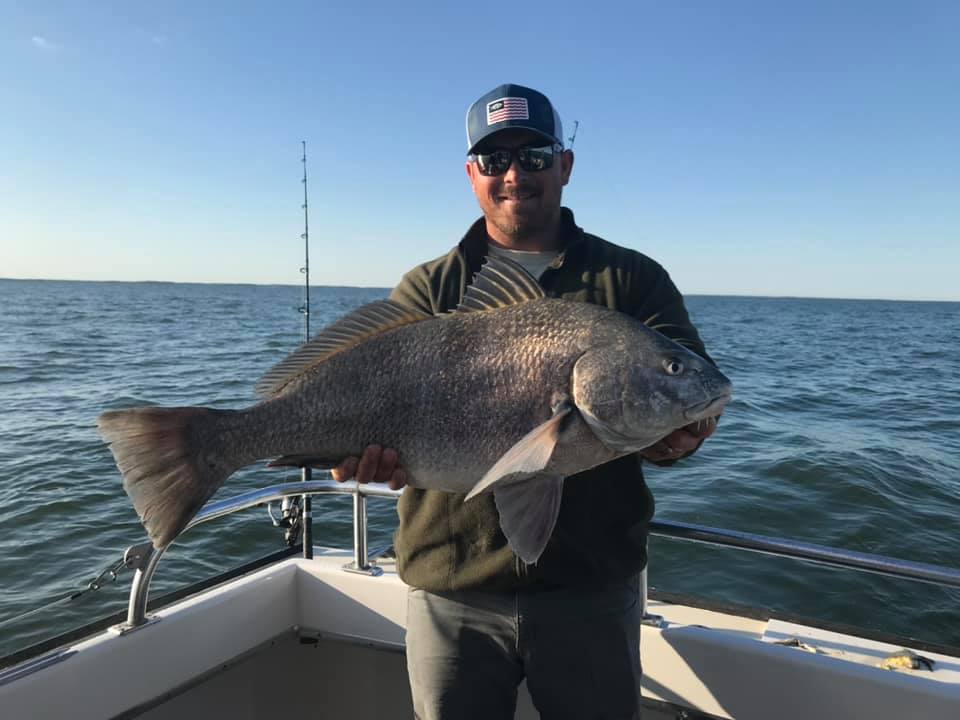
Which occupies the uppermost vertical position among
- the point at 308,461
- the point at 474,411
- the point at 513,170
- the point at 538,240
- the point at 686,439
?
the point at 513,170

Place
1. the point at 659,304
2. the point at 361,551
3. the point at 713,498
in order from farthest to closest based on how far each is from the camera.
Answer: the point at 713,498 → the point at 361,551 → the point at 659,304

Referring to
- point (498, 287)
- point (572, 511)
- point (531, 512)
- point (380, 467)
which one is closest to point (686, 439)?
point (572, 511)

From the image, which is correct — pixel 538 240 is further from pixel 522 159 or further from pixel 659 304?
pixel 659 304

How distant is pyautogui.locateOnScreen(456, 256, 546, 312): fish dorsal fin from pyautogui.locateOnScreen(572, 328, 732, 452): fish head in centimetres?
38

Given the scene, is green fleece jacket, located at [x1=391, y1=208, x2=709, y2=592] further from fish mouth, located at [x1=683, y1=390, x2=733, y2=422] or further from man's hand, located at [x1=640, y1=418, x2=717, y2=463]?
fish mouth, located at [x1=683, y1=390, x2=733, y2=422]

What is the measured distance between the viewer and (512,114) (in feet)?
9.66

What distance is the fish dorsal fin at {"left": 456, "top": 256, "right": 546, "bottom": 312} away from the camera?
2.60m

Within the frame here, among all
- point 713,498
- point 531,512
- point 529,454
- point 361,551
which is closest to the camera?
point 529,454

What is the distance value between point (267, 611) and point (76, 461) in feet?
32.1

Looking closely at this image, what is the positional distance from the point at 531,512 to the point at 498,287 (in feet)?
2.83

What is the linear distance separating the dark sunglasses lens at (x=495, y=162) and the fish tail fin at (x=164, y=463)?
1554mm

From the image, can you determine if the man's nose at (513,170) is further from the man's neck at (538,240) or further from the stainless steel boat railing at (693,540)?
the stainless steel boat railing at (693,540)

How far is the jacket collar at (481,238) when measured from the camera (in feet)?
10.1

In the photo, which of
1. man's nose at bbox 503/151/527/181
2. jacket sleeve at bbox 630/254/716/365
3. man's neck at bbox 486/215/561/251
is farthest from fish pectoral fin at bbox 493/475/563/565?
man's nose at bbox 503/151/527/181
